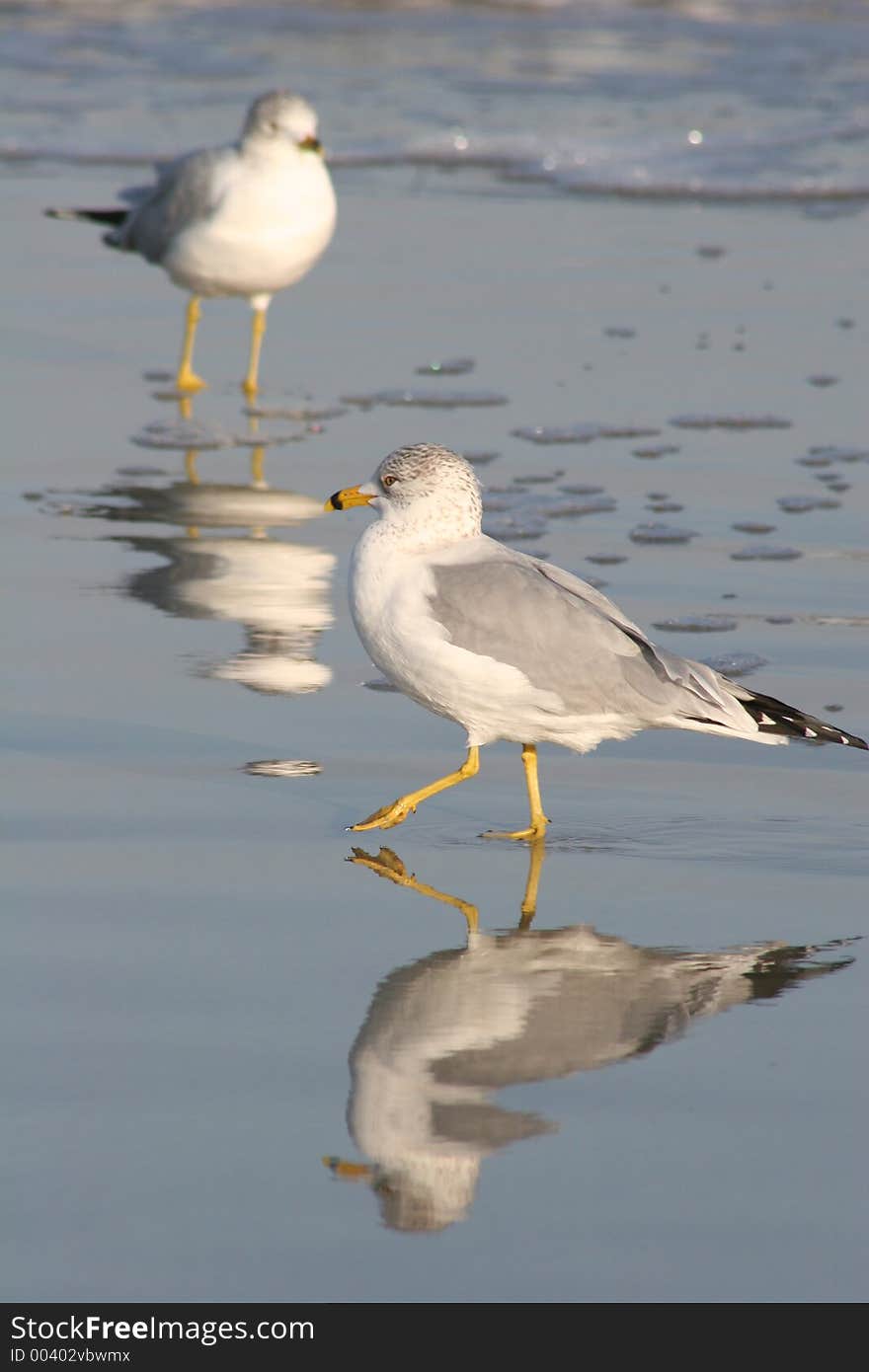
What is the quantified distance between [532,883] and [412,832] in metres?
0.43

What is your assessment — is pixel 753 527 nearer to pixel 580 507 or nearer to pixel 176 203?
pixel 580 507

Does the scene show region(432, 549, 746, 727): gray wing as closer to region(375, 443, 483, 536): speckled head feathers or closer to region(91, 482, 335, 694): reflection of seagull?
region(375, 443, 483, 536): speckled head feathers

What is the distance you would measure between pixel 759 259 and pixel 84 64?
34.1 ft

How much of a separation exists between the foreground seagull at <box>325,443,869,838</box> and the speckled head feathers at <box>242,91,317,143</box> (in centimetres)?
567

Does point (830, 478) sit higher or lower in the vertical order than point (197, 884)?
higher

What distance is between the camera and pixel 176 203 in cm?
1014

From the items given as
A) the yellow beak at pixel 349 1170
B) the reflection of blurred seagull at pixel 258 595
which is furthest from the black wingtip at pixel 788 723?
the yellow beak at pixel 349 1170

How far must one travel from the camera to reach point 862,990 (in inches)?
155

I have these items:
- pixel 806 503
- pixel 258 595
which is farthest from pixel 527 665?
pixel 806 503

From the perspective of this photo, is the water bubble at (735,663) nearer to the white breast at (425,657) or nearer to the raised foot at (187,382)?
the white breast at (425,657)

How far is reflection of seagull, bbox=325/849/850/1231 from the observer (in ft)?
10.7

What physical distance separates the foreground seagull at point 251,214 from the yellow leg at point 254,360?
0.04ft

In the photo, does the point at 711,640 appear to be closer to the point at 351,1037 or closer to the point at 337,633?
the point at 337,633
